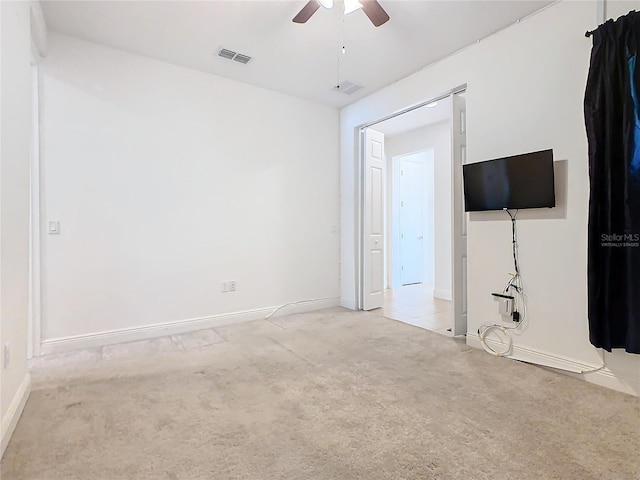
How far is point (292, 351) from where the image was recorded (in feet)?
10.1

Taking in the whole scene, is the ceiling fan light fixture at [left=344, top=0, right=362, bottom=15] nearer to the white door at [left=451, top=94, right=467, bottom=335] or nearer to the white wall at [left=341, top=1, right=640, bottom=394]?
the white wall at [left=341, top=1, right=640, bottom=394]

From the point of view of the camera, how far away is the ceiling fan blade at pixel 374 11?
233cm

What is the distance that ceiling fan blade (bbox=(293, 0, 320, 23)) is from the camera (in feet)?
7.89

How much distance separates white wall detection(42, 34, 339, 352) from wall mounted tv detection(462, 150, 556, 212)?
85.6 inches

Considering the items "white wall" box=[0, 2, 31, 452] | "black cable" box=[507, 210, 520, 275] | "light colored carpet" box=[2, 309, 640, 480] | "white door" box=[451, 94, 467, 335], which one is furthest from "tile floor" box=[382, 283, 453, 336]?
"white wall" box=[0, 2, 31, 452]

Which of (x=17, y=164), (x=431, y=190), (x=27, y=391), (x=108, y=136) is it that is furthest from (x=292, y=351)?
(x=431, y=190)

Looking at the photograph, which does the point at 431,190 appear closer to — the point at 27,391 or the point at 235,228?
the point at 235,228

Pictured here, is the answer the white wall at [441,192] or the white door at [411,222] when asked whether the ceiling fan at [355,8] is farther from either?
the white door at [411,222]

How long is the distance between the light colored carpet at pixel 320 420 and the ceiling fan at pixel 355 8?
2.66 m

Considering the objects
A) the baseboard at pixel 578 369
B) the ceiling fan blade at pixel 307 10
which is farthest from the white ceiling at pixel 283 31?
the baseboard at pixel 578 369

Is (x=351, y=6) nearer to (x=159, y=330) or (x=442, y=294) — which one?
(x=159, y=330)

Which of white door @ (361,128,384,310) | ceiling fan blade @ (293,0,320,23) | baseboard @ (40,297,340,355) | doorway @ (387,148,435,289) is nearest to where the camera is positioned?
ceiling fan blade @ (293,0,320,23)

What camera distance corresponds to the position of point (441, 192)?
5.83m

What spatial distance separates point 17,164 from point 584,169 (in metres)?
3.77
